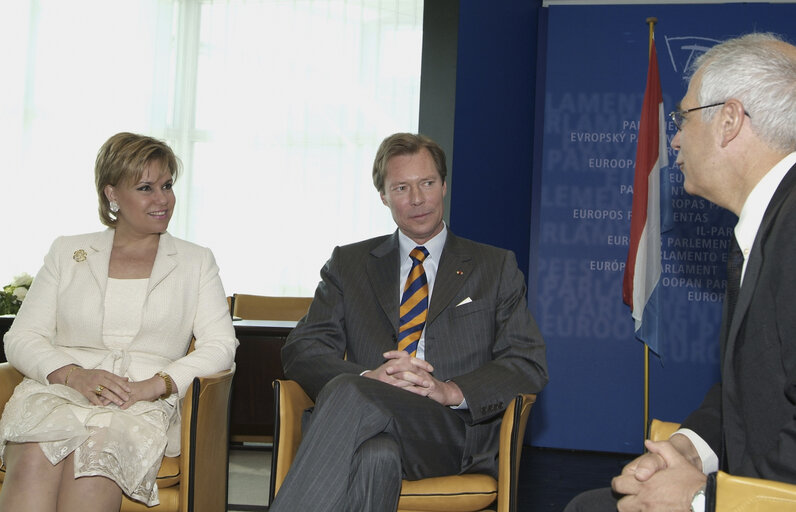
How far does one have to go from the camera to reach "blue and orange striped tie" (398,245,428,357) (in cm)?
276

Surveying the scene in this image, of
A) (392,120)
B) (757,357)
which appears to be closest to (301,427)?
(757,357)

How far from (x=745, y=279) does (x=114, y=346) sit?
212cm

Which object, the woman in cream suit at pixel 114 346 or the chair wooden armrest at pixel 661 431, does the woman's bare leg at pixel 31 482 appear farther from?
the chair wooden armrest at pixel 661 431

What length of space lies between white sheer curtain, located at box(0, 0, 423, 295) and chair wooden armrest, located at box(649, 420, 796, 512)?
16.4ft

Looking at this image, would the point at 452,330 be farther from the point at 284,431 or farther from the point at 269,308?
the point at 269,308

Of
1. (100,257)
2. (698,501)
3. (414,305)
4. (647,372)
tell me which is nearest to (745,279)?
(698,501)

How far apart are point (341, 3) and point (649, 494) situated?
5432 millimetres

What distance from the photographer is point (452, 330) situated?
274cm

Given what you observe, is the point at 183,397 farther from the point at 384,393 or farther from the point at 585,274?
the point at 585,274

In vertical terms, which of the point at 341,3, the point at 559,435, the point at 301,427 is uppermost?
the point at 341,3

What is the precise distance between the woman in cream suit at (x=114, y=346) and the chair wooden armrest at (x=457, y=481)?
1.25 feet

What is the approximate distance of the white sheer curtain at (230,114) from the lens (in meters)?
6.21

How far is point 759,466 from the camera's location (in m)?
1.47

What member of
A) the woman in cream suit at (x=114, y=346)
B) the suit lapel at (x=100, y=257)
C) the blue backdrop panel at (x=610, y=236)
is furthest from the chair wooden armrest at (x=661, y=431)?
the blue backdrop panel at (x=610, y=236)
